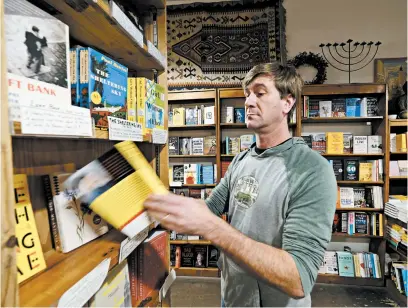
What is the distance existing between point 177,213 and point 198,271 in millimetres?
3089

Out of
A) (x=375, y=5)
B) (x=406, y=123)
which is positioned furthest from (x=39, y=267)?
(x=375, y=5)

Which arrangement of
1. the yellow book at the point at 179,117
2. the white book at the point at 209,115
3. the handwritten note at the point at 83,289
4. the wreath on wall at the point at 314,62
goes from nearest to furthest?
1. the handwritten note at the point at 83,289
2. the wreath on wall at the point at 314,62
3. the white book at the point at 209,115
4. the yellow book at the point at 179,117

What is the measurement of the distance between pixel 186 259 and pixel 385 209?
→ 2627 mm

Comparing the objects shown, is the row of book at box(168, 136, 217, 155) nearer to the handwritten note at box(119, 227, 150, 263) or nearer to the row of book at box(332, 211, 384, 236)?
the row of book at box(332, 211, 384, 236)

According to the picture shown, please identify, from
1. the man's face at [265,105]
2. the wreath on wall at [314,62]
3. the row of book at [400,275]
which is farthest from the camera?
the wreath on wall at [314,62]

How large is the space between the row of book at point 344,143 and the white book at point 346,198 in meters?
0.50

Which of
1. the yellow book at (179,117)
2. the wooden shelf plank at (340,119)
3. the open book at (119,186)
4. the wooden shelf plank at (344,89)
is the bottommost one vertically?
the open book at (119,186)

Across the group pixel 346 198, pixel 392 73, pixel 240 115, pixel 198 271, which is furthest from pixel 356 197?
pixel 198 271

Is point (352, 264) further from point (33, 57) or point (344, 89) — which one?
point (33, 57)

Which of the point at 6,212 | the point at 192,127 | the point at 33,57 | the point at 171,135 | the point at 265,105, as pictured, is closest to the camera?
the point at 6,212

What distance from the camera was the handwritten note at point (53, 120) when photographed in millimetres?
507

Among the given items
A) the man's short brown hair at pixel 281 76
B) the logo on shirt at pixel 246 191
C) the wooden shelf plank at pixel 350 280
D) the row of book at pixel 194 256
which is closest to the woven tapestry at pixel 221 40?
the man's short brown hair at pixel 281 76

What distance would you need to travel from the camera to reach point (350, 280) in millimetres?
3189

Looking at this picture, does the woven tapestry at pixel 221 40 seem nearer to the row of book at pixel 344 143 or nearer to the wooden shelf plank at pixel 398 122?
the row of book at pixel 344 143
